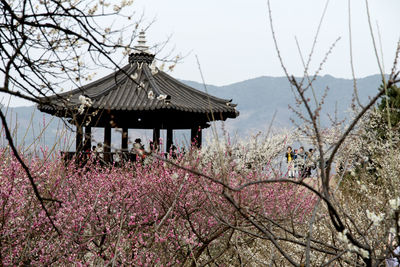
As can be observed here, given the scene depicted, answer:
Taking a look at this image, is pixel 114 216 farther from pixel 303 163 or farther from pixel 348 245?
pixel 303 163

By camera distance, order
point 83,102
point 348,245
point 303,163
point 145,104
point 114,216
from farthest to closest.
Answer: point 303,163 → point 145,104 → point 114,216 → point 83,102 → point 348,245

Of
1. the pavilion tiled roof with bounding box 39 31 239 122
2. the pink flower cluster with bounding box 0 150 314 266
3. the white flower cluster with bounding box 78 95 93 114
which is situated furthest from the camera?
the pavilion tiled roof with bounding box 39 31 239 122

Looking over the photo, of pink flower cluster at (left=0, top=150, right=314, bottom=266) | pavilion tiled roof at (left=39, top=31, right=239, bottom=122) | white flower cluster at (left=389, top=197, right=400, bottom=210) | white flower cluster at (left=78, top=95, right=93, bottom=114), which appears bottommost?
pink flower cluster at (left=0, top=150, right=314, bottom=266)

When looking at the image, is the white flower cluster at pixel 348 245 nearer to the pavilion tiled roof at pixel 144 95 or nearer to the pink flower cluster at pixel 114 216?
the pink flower cluster at pixel 114 216

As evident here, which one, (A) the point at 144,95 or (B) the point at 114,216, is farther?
(A) the point at 144,95

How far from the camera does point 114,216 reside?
209 inches

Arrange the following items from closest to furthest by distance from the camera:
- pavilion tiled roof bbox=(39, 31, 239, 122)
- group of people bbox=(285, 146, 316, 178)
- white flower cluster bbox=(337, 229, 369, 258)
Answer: white flower cluster bbox=(337, 229, 369, 258) < group of people bbox=(285, 146, 316, 178) < pavilion tiled roof bbox=(39, 31, 239, 122)

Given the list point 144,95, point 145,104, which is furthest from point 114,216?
point 144,95

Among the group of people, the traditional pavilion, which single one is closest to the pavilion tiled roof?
the traditional pavilion

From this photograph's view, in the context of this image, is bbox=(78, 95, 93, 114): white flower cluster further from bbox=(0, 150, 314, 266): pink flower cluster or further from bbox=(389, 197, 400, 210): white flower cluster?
bbox=(389, 197, 400, 210): white flower cluster

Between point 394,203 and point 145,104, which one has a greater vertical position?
point 145,104

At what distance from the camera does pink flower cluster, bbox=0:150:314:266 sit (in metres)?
4.63

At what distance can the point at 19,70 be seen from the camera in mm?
3629

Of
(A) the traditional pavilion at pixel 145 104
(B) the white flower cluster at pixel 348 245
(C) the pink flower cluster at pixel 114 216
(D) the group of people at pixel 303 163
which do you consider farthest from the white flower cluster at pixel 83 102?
(A) the traditional pavilion at pixel 145 104
